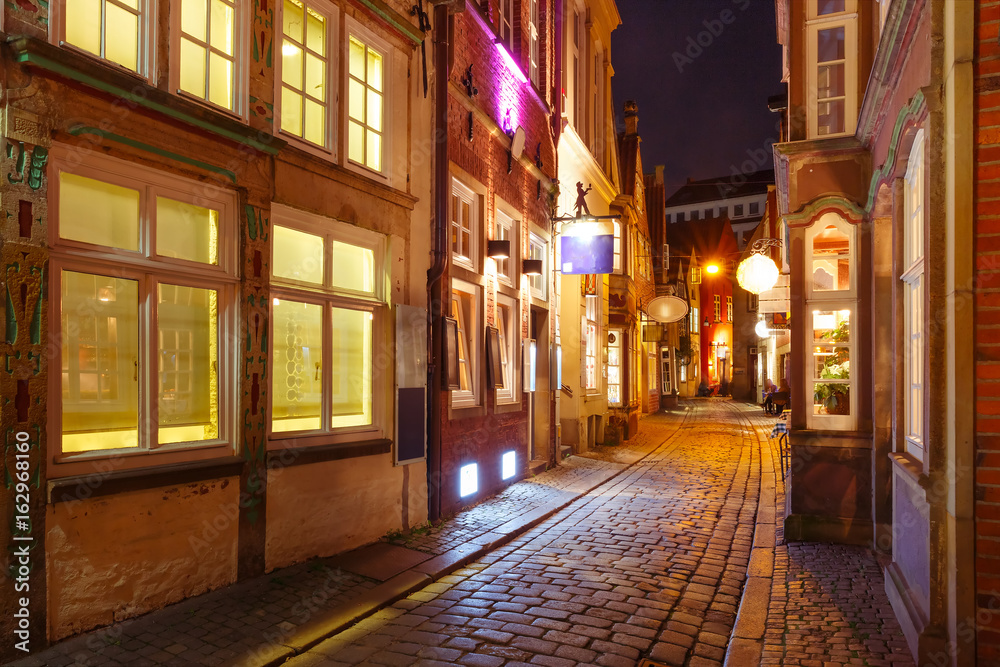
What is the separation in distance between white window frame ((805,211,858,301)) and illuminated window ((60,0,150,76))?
21.3 ft

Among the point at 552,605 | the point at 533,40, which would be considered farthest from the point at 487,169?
the point at 552,605

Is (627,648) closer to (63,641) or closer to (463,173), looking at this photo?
(63,641)

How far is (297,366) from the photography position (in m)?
6.52

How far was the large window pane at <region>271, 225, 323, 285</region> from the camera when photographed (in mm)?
6242

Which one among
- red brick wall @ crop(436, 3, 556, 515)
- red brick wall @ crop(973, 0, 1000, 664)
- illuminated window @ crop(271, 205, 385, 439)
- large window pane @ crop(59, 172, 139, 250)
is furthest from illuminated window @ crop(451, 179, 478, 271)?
red brick wall @ crop(973, 0, 1000, 664)

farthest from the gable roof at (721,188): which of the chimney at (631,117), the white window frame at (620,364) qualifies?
the white window frame at (620,364)

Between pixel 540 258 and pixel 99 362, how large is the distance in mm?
8680

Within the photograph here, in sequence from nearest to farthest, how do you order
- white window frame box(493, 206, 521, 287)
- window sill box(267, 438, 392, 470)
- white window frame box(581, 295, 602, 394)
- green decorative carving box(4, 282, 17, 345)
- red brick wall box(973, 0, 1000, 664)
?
red brick wall box(973, 0, 1000, 664), green decorative carving box(4, 282, 17, 345), window sill box(267, 438, 392, 470), white window frame box(493, 206, 521, 287), white window frame box(581, 295, 602, 394)

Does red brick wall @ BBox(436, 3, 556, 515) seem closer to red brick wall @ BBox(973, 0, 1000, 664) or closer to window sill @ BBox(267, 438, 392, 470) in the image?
window sill @ BBox(267, 438, 392, 470)

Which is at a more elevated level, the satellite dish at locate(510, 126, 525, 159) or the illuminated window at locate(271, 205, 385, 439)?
the satellite dish at locate(510, 126, 525, 159)

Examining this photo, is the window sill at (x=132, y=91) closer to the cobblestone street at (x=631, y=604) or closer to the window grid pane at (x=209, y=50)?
the window grid pane at (x=209, y=50)

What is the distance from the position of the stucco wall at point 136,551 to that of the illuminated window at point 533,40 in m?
9.17

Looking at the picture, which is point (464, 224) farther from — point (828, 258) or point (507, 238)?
point (828, 258)

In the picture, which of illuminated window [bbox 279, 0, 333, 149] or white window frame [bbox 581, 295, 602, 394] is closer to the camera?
illuminated window [bbox 279, 0, 333, 149]
